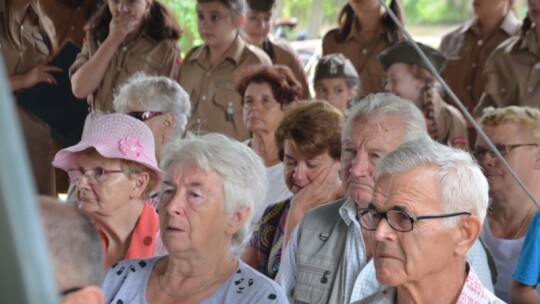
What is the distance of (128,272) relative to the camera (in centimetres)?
238

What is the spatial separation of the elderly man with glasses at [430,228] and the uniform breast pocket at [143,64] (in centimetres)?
283

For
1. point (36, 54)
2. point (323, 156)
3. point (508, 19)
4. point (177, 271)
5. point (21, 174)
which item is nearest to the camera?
point (21, 174)

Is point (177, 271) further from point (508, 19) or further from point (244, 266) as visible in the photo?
point (508, 19)

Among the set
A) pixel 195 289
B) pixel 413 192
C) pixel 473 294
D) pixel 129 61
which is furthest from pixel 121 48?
pixel 473 294

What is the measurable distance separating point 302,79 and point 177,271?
3.08 meters

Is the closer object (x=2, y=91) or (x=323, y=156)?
(x=2, y=91)

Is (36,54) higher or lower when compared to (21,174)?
lower

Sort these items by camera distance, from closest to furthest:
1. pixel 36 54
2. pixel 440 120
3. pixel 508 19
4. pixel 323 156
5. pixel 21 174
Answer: pixel 21 174 < pixel 323 156 < pixel 36 54 < pixel 440 120 < pixel 508 19

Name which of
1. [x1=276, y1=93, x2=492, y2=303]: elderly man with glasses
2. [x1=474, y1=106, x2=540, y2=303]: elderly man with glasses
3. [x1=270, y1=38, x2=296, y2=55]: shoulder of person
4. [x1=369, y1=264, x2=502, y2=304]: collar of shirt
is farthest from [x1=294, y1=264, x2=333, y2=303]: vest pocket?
[x1=270, y1=38, x2=296, y2=55]: shoulder of person

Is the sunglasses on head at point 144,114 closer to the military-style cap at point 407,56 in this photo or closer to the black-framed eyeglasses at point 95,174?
the black-framed eyeglasses at point 95,174

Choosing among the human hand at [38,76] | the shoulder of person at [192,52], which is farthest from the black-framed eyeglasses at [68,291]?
the shoulder of person at [192,52]

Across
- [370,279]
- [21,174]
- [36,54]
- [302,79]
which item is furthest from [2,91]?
[302,79]

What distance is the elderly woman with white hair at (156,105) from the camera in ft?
12.7

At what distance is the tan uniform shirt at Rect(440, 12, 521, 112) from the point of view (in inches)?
210
